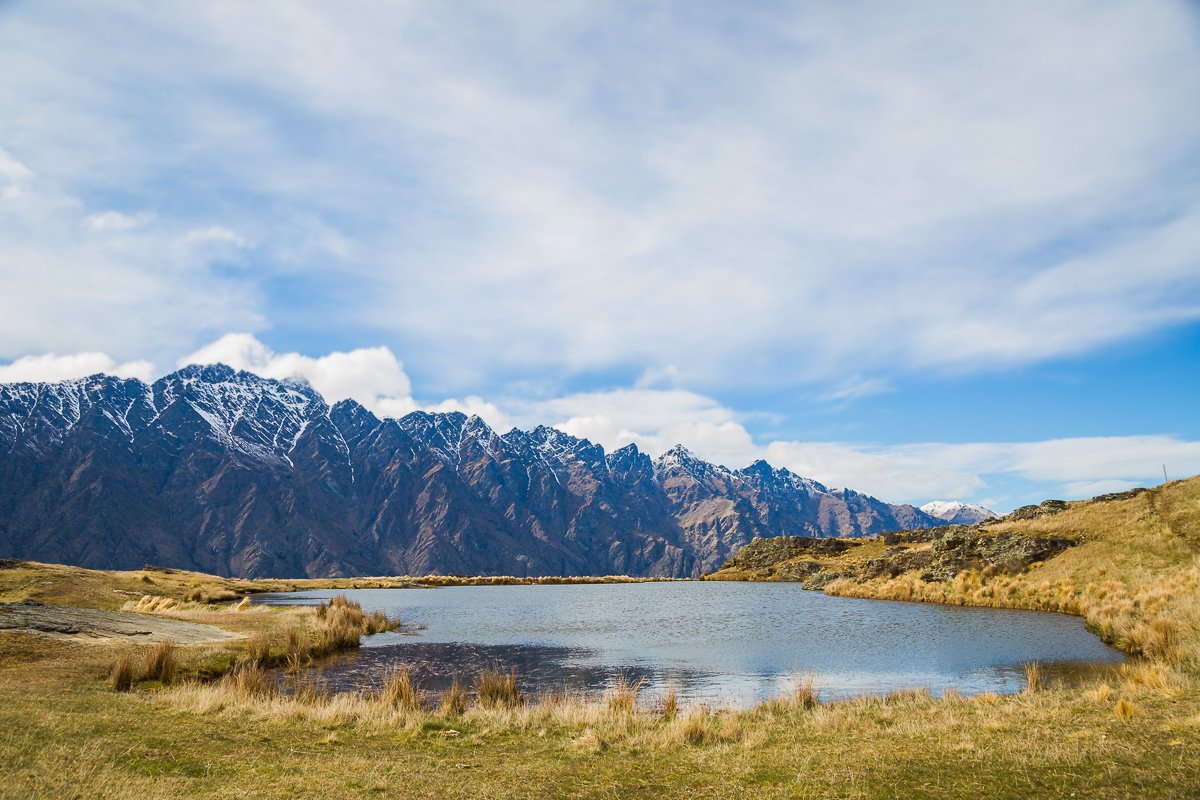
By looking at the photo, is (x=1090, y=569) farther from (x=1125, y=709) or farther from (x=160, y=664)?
(x=160, y=664)

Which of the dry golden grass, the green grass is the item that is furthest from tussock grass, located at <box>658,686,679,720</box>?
the dry golden grass

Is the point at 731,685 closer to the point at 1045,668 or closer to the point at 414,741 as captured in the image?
the point at 1045,668

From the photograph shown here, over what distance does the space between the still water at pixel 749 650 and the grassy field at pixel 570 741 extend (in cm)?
455

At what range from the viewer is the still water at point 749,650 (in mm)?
28359

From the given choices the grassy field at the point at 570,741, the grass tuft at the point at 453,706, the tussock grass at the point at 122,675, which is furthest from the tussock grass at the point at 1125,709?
the tussock grass at the point at 122,675

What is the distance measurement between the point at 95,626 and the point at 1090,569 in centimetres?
6491

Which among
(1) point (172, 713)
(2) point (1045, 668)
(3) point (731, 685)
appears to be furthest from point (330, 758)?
(2) point (1045, 668)

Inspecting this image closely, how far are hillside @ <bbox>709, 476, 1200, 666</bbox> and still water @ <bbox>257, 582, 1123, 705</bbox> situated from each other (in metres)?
2.49

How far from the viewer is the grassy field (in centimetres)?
1228

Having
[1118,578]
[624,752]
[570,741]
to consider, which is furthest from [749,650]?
[1118,578]

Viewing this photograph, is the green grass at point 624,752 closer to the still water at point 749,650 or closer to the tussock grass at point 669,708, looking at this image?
the tussock grass at point 669,708

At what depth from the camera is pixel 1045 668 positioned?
92.4 ft

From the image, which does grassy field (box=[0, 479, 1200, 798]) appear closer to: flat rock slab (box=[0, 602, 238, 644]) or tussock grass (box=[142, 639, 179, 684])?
tussock grass (box=[142, 639, 179, 684])

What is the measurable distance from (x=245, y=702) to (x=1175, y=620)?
3610cm
